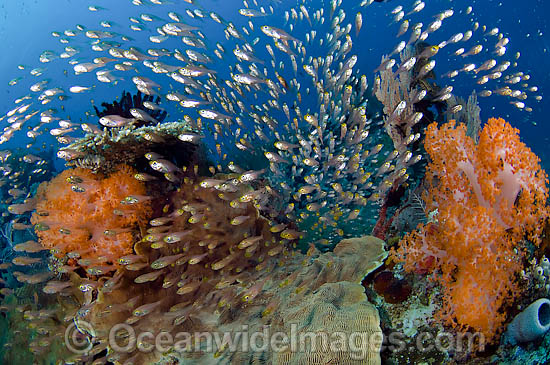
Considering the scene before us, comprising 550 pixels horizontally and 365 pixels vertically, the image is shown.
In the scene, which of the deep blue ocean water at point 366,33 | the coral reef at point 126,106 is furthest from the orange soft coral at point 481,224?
the deep blue ocean water at point 366,33

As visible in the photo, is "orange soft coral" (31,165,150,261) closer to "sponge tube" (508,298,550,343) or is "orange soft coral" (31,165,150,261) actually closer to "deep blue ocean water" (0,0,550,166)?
"sponge tube" (508,298,550,343)

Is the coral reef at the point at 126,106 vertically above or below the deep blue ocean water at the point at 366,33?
below

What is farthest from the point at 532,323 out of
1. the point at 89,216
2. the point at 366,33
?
the point at 366,33

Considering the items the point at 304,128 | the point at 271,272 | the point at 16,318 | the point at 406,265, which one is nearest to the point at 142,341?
the point at 271,272

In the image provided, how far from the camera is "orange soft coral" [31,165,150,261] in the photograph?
Answer: 454 centimetres

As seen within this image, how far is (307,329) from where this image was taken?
124 inches

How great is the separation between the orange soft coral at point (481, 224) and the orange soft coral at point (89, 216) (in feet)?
13.9

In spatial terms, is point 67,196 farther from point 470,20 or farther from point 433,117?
point 470,20

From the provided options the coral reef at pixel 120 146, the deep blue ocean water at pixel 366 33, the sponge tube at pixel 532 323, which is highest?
the deep blue ocean water at pixel 366 33

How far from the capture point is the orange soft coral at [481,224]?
3.05 meters

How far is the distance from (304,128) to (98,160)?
29.3ft

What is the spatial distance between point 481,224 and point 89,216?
18.3ft

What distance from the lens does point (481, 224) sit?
3174 mm

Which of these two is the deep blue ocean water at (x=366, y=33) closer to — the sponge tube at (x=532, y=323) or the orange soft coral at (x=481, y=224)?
the orange soft coral at (x=481, y=224)
